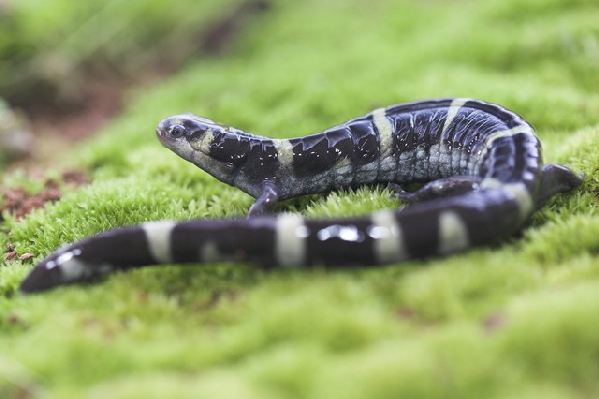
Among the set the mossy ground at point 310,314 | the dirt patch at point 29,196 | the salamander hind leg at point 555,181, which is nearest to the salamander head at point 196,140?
the mossy ground at point 310,314

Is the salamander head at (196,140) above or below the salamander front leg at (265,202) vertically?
above

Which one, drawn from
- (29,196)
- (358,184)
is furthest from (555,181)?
(29,196)

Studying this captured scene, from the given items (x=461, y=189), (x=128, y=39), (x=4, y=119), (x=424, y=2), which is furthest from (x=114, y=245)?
(x=424, y=2)

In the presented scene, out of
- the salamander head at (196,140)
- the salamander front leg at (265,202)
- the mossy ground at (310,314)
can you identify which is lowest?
the mossy ground at (310,314)

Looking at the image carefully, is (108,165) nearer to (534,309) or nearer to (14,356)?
(14,356)

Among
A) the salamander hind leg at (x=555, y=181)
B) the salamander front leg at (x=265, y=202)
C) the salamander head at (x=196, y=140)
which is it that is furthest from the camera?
the salamander head at (x=196, y=140)

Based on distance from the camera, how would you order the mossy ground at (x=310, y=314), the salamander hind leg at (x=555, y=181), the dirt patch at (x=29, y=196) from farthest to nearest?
1. the dirt patch at (x=29, y=196)
2. the salamander hind leg at (x=555, y=181)
3. the mossy ground at (x=310, y=314)

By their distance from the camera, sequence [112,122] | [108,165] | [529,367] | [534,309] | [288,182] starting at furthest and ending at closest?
[112,122], [108,165], [288,182], [534,309], [529,367]

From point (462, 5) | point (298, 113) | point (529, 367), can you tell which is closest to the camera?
point (529, 367)

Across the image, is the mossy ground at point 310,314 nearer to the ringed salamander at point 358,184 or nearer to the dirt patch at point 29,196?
the ringed salamander at point 358,184
